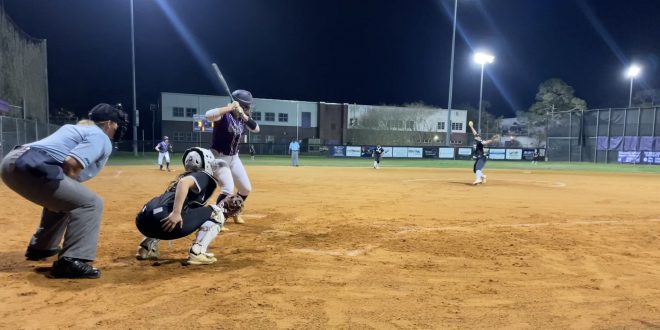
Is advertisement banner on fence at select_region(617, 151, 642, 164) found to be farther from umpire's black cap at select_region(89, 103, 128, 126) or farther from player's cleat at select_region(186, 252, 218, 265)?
umpire's black cap at select_region(89, 103, 128, 126)

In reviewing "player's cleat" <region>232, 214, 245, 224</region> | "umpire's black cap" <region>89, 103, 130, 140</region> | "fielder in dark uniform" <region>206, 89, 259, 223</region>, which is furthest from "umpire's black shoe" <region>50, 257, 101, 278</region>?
"player's cleat" <region>232, 214, 245, 224</region>

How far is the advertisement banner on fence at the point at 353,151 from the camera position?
44.5m

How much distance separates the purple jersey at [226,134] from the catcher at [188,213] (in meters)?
1.56

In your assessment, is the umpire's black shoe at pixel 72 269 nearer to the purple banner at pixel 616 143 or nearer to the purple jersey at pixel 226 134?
the purple jersey at pixel 226 134

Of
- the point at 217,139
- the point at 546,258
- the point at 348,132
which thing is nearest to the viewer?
the point at 546,258

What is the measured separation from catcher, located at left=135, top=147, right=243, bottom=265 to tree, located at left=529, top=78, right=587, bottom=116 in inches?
2578

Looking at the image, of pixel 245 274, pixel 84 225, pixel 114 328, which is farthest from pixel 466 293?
pixel 84 225

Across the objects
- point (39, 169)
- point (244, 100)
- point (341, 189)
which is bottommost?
point (341, 189)

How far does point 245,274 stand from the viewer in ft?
14.6

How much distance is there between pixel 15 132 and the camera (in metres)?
20.6

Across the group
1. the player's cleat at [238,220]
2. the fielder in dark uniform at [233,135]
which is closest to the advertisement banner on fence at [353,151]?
the player's cleat at [238,220]

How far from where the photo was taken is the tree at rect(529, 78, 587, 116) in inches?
2387

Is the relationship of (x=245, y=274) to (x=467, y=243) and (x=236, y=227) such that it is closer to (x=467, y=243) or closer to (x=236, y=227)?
(x=236, y=227)

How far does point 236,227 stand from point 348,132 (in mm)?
60244
